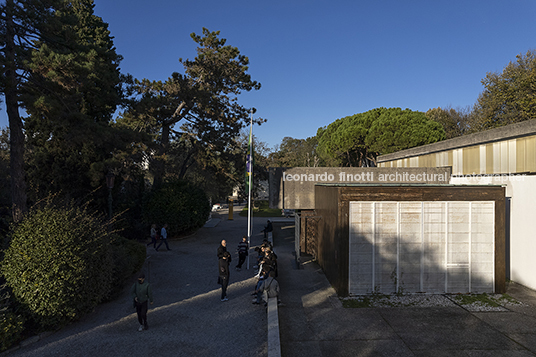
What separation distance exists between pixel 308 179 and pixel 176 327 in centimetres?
965

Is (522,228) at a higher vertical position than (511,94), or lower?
lower

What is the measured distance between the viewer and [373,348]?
7094 mm

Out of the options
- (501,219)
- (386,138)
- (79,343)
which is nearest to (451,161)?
(501,219)

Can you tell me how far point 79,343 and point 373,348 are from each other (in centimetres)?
662

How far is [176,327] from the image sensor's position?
841cm

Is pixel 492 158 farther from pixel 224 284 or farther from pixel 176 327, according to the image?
pixel 176 327

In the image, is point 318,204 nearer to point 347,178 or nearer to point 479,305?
point 347,178

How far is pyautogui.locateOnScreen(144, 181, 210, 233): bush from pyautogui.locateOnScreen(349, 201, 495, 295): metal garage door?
560 inches

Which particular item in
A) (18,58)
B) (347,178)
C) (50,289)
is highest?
(18,58)

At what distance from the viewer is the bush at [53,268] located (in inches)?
326

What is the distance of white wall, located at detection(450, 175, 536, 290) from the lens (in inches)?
441

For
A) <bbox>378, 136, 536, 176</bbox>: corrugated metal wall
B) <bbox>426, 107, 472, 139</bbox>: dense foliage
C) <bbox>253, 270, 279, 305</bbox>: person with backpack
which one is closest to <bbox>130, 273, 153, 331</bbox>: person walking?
<bbox>253, 270, 279, 305</bbox>: person with backpack

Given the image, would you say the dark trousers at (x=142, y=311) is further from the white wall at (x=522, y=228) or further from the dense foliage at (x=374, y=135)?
the dense foliage at (x=374, y=135)

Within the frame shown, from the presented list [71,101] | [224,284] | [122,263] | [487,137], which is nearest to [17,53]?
[71,101]
